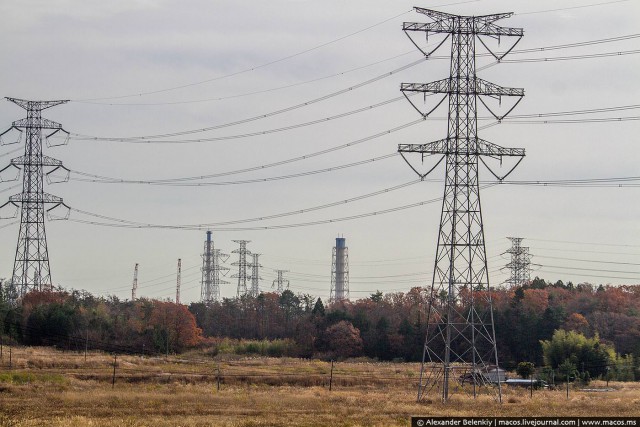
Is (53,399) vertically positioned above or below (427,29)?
below

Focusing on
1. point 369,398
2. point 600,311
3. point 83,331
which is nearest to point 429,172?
point 369,398

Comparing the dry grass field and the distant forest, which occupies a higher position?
the distant forest

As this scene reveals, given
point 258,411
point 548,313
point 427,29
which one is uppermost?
point 427,29

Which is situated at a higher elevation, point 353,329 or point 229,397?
point 353,329

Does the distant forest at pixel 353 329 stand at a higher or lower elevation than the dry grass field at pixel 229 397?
higher

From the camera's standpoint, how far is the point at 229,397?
60281 mm

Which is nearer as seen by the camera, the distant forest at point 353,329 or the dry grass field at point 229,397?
the dry grass field at point 229,397

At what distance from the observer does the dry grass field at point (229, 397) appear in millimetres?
47156

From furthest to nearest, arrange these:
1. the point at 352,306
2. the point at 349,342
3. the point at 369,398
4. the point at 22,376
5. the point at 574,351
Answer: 1. the point at 352,306
2. the point at 349,342
3. the point at 574,351
4. the point at 22,376
5. the point at 369,398

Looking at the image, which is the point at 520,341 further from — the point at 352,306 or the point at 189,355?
the point at 352,306

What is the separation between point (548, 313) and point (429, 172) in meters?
60.9

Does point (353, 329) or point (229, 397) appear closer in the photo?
point (229, 397)

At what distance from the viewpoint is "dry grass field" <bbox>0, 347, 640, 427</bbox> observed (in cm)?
4716

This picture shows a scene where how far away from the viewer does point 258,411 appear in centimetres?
5156
